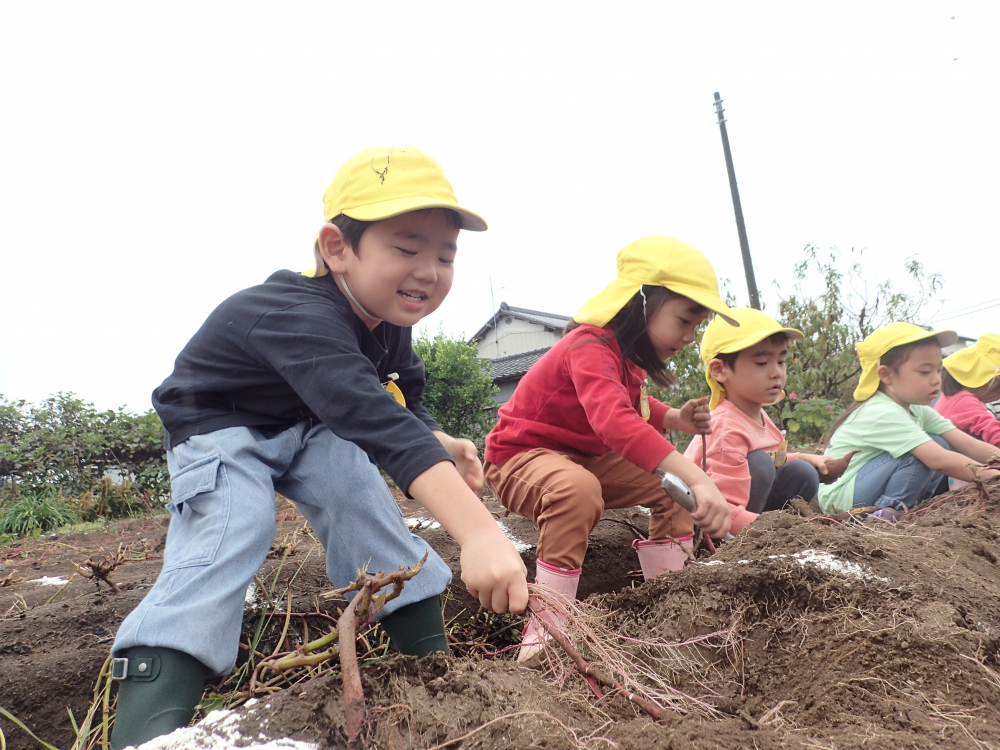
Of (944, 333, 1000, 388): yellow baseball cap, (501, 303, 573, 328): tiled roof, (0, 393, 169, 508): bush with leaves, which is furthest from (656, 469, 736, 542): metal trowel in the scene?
(501, 303, 573, 328): tiled roof

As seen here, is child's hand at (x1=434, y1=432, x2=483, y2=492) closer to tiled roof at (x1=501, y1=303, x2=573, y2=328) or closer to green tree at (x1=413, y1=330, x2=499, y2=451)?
green tree at (x1=413, y1=330, x2=499, y2=451)

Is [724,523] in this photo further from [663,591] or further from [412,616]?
[412,616]

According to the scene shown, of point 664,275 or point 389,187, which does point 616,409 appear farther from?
point 389,187

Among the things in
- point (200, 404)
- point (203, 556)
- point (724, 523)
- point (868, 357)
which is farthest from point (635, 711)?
point (868, 357)

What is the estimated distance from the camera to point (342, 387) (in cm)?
150

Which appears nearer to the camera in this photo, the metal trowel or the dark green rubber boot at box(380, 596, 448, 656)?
the dark green rubber boot at box(380, 596, 448, 656)

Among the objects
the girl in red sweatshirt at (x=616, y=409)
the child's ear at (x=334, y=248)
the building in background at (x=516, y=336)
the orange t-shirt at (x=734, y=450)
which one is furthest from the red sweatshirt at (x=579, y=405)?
the building in background at (x=516, y=336)

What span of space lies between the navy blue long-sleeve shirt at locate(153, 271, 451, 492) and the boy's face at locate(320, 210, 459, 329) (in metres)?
0.08

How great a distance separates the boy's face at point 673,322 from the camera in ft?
9.12

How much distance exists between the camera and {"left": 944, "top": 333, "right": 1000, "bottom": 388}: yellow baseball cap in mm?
5008

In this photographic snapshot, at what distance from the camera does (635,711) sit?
1331 millimetres

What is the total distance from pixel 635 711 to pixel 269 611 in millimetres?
1303

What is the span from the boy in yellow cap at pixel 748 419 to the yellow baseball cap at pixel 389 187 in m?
1.92

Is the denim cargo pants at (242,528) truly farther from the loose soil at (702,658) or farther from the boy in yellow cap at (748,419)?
the boy in yellow cap at (748,419)
